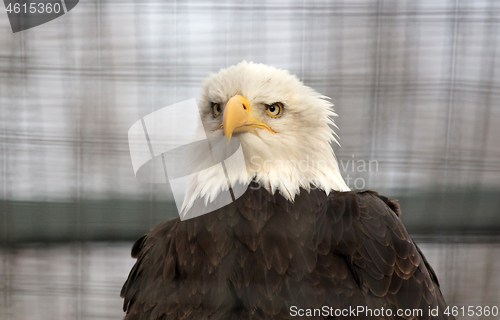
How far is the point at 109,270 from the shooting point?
30.9 inches

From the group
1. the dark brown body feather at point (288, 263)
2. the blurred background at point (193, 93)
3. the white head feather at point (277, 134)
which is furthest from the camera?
the white head feather at point (277, 134)

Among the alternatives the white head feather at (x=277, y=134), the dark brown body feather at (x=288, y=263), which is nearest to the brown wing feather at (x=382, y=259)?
the dark brown body feather at (x=288, y=263)

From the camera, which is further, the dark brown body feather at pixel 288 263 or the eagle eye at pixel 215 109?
the eagle eye at pixel 215 109

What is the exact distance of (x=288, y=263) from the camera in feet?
2.61

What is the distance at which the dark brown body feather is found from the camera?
78 cm

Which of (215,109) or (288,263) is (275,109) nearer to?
(215,109)

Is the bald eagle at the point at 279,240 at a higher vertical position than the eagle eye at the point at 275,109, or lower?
lower

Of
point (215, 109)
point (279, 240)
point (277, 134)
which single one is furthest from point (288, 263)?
point (215, 109)

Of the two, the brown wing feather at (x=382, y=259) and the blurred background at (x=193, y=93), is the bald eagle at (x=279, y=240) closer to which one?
the brown wing feather at (x=382, y=259)

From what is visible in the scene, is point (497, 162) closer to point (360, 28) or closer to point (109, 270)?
point (360, 28)

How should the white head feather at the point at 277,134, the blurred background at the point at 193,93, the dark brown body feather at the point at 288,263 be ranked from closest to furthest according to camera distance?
the blurred background at the point at 193,93, the dark brown body feather at the point at 288,263, the white head feather at the point at 277,134

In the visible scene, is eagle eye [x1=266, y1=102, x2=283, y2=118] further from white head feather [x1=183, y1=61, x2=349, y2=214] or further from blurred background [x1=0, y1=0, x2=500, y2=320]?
blurred background [x1=0, y1=0, x2=500, y2=320]

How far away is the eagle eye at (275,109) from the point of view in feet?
3.04

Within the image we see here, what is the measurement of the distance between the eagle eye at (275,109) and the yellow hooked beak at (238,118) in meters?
0.04
